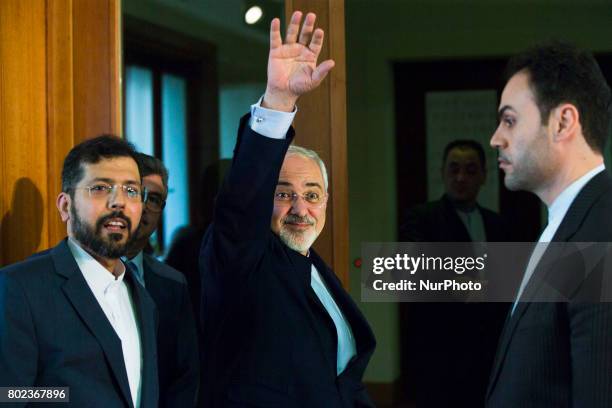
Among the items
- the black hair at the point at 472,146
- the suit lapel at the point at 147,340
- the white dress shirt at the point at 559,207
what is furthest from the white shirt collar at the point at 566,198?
the suit lapel at the point at 147,340

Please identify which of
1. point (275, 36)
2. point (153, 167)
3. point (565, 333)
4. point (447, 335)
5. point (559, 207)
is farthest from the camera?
point (153, 167)

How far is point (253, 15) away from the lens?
290cm

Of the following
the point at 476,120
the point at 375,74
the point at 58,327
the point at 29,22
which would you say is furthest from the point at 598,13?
the point at 29,22

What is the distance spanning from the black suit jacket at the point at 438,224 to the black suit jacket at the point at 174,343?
734 millimetres

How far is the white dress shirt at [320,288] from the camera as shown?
1900mm

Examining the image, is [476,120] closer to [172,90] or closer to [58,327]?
[172,90]

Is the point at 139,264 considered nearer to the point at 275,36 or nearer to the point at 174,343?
the point at 174,343

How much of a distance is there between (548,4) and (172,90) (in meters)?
1.38

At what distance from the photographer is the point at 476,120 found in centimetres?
254

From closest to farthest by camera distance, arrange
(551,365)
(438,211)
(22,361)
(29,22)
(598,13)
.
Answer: (551,365) < (22,361) < (598,13) < (438,211) < (29,22)

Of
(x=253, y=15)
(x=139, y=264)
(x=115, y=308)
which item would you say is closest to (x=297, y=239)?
(x=115, y=308)

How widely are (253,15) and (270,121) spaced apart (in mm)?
1111

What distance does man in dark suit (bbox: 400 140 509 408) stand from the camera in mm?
2533

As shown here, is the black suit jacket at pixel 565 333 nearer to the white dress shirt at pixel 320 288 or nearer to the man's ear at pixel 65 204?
the white dress shirt at pixel 320 288
